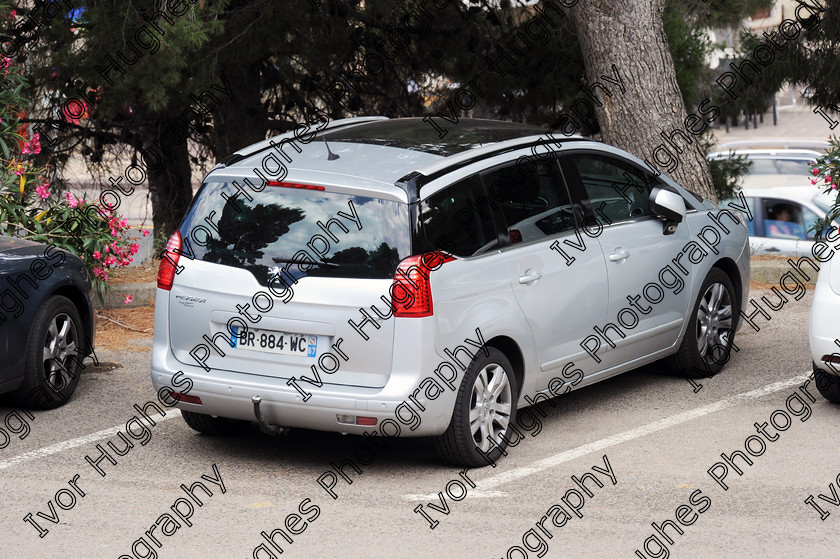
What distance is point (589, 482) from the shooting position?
5.90 metres

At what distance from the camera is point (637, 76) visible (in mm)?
10594

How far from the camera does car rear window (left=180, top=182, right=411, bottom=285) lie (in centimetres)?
579

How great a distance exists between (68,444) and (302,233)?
196cm

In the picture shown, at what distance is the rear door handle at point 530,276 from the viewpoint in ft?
20.7

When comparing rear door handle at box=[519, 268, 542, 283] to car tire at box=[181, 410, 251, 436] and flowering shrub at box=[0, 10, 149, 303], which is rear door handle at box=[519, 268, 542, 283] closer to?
car tire at box=[181, 410, 251, 436]

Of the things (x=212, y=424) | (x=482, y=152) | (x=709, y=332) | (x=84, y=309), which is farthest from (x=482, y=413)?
(x=84, y=309)

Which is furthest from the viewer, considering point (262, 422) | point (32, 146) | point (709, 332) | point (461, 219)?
point (32, 146)

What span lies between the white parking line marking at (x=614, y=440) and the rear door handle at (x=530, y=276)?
3.16 ft

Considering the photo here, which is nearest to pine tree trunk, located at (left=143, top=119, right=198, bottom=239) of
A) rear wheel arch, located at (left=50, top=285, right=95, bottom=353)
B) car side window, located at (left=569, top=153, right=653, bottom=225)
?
rear wheel arch, located at (left=50, top=285, right=95, bottom=353)

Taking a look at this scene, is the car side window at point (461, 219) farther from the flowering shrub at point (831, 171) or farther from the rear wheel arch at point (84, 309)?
the flowering shrub at point (831, 171)

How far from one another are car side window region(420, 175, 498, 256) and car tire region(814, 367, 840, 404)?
2.38 meters

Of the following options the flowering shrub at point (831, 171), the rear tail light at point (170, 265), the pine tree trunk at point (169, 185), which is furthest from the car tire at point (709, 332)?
the pine tree trunk at point (169, 185)

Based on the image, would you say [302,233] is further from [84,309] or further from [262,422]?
[84,309]

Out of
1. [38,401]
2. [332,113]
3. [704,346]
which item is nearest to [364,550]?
[38,401]
